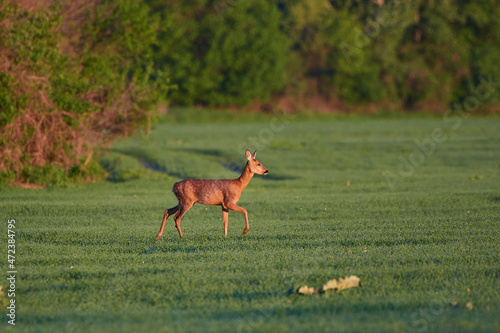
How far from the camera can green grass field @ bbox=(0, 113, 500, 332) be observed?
23.9 feet

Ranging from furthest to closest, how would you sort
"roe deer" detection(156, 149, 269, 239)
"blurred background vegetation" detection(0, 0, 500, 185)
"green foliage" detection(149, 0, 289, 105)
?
1. "blurred background vegetation" detection(0, 0, 500, 185)
2. "green foliage" detection(149, 0, 289, 105)
3. "roe deer" detection(156, 149, 269, 239)

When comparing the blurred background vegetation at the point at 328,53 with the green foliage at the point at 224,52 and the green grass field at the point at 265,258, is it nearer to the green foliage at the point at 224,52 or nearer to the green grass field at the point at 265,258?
the green foliage at the point at 224,52

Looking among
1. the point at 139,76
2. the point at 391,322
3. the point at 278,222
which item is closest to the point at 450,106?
the point at 139,76

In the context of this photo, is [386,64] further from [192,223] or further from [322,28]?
[192,223]

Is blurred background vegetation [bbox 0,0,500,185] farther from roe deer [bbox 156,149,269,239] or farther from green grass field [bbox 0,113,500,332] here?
roe deer [bbox 156,149,269,239]

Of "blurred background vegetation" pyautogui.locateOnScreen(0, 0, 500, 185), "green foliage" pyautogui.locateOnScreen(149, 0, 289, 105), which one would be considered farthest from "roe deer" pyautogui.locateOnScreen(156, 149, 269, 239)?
"green foliage" pyautogui.locateOnScreen(149, 0, 289, 105)

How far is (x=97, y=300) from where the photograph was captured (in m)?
8.01

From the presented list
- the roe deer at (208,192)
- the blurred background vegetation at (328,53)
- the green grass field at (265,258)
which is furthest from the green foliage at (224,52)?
the roe deer at (208,192)

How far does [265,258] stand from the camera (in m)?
9.96

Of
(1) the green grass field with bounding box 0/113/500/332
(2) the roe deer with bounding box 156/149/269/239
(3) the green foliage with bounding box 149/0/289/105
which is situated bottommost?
(1) the green grass field with bounding box 0/113/500/332

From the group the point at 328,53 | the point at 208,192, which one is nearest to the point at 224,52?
the point at 328,53

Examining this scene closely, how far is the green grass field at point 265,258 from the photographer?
286 inches

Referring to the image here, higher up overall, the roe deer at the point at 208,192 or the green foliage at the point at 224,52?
the green foliage at the point at 224,52

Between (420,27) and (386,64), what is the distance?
6.45 meters
